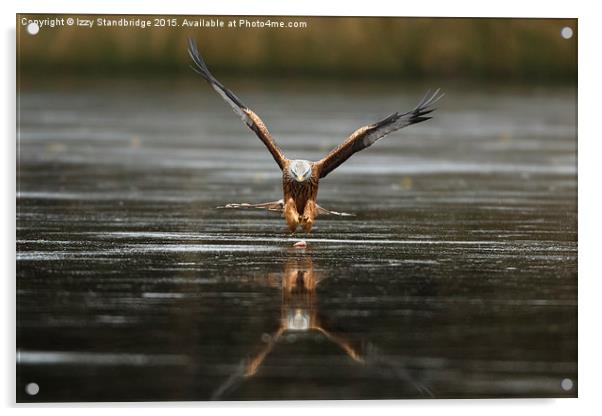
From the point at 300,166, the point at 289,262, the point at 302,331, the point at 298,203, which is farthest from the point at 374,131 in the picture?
the point at 302,331

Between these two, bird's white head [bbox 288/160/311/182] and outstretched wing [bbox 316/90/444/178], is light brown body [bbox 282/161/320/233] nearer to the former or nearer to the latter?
bird's white head [bbox 288/160/311/182]

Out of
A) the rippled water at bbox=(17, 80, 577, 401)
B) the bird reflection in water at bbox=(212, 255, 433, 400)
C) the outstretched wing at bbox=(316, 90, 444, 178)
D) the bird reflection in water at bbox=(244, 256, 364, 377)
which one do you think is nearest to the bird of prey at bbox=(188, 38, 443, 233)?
the outstretched wing at bbox=(316, 90, 444, 178)

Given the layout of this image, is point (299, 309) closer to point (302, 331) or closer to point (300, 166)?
point (302, 331)

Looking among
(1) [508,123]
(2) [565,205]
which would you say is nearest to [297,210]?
(2) [565,205]

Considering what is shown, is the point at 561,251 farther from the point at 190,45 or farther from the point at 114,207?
the point at 114,207

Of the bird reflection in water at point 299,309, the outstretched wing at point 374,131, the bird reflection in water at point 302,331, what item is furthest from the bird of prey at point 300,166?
the bird reflection in water at point 302,331
